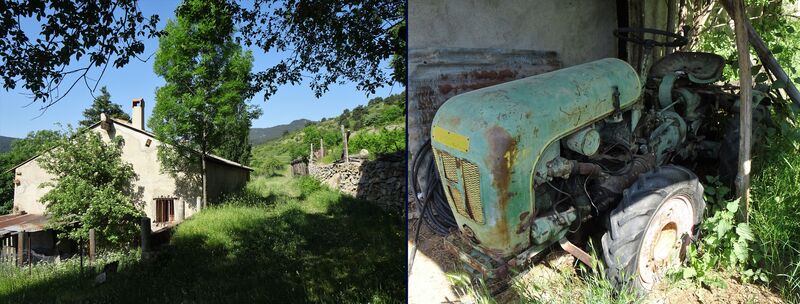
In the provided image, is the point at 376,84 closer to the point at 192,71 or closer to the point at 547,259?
the point at 192,71

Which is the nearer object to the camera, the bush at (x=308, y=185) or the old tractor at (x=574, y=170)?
the old tractor at (x=574, y=170)

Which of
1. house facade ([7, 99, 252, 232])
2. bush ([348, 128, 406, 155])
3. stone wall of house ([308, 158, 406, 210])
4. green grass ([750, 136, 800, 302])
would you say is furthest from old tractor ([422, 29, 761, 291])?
house facade ([7, 99, 252, 232])

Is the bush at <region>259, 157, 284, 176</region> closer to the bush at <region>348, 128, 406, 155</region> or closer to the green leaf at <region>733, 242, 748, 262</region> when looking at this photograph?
the bush at <region>348, 128, 406, 155</region>

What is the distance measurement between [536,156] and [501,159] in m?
0.12

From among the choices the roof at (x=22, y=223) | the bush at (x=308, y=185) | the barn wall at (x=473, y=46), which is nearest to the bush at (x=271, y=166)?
the bush at (x=308, y=185)

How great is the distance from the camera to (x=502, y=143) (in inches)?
39.1

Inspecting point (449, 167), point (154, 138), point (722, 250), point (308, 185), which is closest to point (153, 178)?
point (154, 138)

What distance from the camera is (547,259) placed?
4.31 feet

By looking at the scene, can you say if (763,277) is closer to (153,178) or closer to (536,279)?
(536,279)

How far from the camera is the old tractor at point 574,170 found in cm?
103

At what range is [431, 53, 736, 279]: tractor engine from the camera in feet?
3.34

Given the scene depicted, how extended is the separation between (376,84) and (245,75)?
1.27 m

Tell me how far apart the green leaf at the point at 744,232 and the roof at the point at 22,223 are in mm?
8428

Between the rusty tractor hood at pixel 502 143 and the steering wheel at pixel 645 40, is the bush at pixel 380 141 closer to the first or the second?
the steering wheel at pixel 645 40
